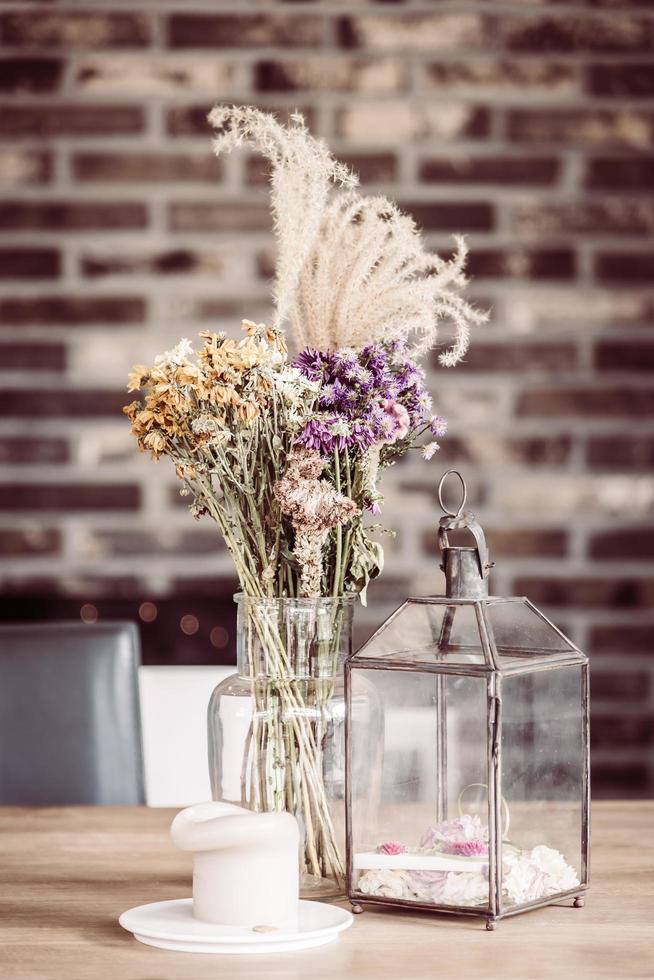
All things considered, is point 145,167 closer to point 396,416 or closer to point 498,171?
point 498,171

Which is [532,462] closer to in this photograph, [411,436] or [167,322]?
[167,322]

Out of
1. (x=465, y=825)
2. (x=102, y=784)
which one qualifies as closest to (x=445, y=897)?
(x=465, y=825)

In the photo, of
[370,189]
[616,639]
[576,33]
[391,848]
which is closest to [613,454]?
[616,639]

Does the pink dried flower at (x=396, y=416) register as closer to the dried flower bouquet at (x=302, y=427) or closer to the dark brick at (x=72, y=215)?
the dried flower bouquet at (x=302, y=427)

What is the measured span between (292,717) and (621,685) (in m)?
1.66

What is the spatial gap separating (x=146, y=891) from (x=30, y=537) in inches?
58.5

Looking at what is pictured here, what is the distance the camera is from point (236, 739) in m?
1.11

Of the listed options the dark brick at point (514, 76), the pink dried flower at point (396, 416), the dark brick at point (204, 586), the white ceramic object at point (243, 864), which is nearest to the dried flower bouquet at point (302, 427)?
the pink dried flower at point (396, 416)

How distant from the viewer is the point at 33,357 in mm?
2586

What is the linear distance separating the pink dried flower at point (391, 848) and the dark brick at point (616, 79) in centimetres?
194

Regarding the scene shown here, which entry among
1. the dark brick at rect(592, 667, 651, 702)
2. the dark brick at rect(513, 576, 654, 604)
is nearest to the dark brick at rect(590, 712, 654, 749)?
the dark brick at rect(592, 667, 651, 702)

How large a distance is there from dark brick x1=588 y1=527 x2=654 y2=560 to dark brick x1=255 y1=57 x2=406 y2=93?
Answer: 100 cm

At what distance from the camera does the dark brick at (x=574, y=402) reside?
8.58 ft

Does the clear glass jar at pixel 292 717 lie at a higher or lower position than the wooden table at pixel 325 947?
higher
